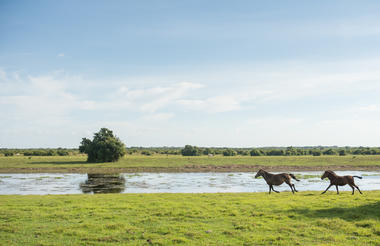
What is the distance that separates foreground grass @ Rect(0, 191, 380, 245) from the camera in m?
11.0

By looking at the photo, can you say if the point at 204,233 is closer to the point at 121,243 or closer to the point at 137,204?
the point at 121,243

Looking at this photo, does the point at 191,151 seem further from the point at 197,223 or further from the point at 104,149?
the point at 197,223

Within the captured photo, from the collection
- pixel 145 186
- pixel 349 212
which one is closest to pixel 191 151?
pixel 145 186

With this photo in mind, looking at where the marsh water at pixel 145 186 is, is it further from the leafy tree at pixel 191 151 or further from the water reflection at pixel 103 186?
the leafy tree at pixel 191 151

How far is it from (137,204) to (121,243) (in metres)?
7.56

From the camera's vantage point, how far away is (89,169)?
57.3m

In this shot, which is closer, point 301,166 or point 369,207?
point 369,207

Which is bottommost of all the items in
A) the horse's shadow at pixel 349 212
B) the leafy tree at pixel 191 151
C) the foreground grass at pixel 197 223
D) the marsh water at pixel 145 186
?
the marsh water at pixel 145 186

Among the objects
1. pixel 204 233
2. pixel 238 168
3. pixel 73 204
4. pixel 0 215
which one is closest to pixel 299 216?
pixel 204 233

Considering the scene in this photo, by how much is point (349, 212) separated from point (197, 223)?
748 centimetres

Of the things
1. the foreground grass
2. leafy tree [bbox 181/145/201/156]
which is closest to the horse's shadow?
the foreground grass

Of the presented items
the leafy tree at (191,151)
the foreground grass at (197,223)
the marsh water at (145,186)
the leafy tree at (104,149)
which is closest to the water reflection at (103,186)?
the marsh water at (145,186)

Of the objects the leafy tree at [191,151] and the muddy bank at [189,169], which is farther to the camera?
the leafy tree at [191,151]

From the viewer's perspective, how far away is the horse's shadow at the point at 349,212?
45.1 ft
